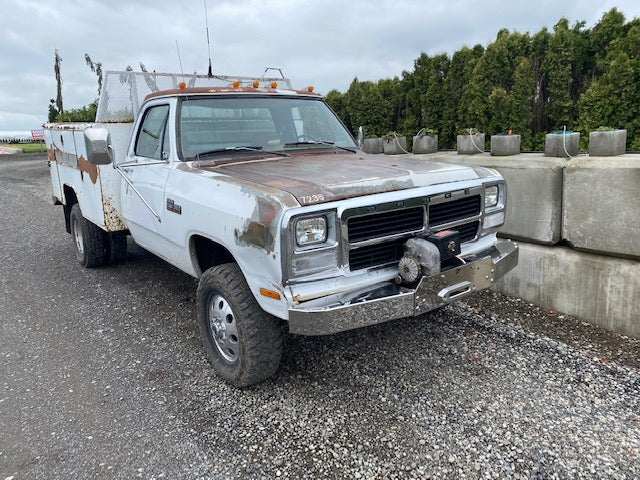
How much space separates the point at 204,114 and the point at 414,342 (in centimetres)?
257

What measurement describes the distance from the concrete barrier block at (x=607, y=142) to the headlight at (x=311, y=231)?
2857 mm

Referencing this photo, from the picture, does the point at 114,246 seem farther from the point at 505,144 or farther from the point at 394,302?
the point at 505,144

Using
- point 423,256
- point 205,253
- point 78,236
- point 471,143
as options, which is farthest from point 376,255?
point 78,236

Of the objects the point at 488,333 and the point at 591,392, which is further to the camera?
the point at 488,333

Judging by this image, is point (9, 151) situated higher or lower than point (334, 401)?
higher

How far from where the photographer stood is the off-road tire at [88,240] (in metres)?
6.26

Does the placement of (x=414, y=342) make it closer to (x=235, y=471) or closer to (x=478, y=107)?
(x=235, y=471)

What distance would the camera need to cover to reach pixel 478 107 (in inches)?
262

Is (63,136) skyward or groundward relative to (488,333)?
skyward

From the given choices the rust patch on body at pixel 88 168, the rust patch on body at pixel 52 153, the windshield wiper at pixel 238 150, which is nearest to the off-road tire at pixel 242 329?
the windshield wiper at pixel 238 150

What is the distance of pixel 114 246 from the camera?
6.44 metres

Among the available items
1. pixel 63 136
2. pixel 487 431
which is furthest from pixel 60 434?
pixel 63 136

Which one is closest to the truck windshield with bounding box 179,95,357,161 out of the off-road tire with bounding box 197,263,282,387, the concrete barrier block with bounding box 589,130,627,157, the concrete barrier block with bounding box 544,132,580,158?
the off-road tire with bounding box 197,263,282,387

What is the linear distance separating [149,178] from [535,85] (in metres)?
4.77
